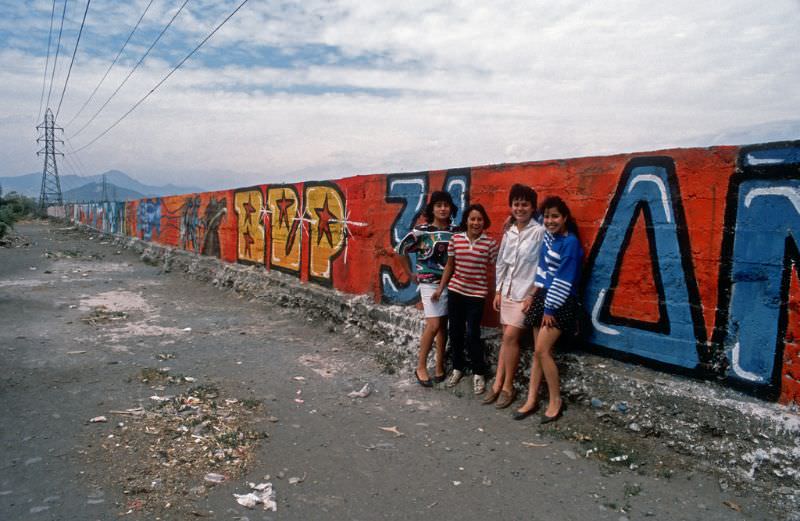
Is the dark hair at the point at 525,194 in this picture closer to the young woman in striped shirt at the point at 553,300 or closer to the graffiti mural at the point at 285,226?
the young woman in striped shirt at the point at 553,300

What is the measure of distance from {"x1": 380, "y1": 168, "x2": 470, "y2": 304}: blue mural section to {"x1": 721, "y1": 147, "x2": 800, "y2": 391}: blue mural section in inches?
101

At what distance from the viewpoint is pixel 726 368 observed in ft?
10.2

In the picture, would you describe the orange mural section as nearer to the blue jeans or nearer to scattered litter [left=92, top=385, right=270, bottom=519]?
the blue jeans

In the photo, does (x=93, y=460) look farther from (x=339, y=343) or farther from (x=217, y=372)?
(x=339, y=343)

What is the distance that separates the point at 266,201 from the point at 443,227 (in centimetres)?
586

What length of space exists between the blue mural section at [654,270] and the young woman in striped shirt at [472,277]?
85cm

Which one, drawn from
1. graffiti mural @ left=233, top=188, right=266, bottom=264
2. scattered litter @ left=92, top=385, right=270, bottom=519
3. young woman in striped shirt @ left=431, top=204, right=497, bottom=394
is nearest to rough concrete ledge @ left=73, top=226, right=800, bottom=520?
young woman in striped shirt @ left=431, top=204, right=497, bottom=394

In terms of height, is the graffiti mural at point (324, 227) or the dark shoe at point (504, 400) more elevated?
the graffiti mural at point (324, 227)

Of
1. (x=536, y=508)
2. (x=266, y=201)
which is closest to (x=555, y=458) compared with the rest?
(x=536, y=508)

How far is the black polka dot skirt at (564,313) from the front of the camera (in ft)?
11.6

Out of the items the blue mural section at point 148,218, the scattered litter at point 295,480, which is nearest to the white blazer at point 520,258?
the scattered litter at point 295,480

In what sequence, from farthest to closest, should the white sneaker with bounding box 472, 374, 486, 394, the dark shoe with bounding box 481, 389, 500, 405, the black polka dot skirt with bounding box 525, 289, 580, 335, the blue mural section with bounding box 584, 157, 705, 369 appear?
1. the white sneaker with bounding box 472, 374, 486, 394
2. the dark shoe with bounding box 481, 389, 500, 405
3. the black polka dot skirt with bounding box 525, 289, 580, 335
4. the blue mural section with bounding box 584, 157, 705, 369

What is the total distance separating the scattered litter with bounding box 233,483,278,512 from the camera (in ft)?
8.59

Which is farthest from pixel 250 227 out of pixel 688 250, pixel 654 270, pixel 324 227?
pixel 688 250
